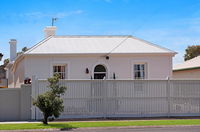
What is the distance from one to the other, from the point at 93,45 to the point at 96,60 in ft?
5.05

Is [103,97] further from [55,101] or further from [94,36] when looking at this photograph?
[94,36]

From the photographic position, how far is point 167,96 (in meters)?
18.4

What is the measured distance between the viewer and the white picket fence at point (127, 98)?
17797mm

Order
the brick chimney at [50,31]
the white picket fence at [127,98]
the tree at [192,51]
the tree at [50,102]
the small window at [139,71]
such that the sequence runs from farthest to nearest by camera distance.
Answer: the tree at [192,51]
the brick chimney at [50,31]
the small window at [139,71]
the white picket fence at [127,98]
the tree at [50,102]

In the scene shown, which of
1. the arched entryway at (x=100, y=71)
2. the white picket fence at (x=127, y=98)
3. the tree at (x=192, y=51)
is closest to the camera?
the white picket fence at (x=127, y=98)

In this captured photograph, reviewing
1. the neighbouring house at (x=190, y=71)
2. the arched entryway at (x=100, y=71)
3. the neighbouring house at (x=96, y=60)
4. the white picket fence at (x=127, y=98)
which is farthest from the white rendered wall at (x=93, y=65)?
the neighbouring house at (x=190, y=71)

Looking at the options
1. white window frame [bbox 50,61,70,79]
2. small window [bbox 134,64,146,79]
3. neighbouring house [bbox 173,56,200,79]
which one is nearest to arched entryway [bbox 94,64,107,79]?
white window frame [bbox 50,61,70,79]

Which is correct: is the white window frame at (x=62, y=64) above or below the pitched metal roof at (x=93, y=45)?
below

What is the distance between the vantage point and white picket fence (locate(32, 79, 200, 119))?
58.4 feet

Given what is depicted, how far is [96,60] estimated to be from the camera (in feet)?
70.0

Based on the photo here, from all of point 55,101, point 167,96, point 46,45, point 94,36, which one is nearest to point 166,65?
point 167,96

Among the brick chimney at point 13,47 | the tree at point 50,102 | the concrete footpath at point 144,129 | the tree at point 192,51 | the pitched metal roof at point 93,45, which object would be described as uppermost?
the tree at point 192,51

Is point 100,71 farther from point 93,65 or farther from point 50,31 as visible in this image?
point 50,31

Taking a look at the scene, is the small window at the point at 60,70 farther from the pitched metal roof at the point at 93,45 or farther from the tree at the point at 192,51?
the tree at the point at 192,51
